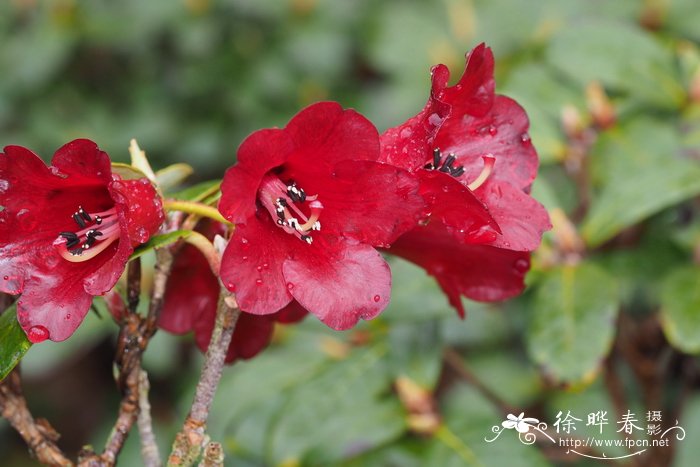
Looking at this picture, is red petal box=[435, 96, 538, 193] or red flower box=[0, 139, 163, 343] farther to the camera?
red petal box=[435, 96, 538, 193]

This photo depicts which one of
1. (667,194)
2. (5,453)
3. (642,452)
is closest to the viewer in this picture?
(667,194)

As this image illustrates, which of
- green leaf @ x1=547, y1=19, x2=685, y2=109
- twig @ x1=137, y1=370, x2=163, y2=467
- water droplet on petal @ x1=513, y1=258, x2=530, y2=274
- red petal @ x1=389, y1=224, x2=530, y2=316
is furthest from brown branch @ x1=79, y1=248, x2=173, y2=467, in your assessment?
green leaf @ x1=547, y1=19, x2=685, y2=109

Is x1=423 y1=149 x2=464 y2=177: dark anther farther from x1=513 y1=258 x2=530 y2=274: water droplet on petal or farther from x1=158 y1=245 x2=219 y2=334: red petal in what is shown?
x1=158 y1=245 x2=219 y2=334: red petal

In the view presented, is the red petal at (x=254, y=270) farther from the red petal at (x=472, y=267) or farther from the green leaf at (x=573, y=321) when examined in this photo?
the green leaf at (x=573, y=321)

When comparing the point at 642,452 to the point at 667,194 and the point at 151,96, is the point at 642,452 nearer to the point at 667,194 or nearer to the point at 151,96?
the point at 667,194

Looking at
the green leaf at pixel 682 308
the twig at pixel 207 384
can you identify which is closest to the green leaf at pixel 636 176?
A: the green leaf at pixel 682 308

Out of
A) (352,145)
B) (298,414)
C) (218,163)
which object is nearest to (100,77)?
(218,163)
